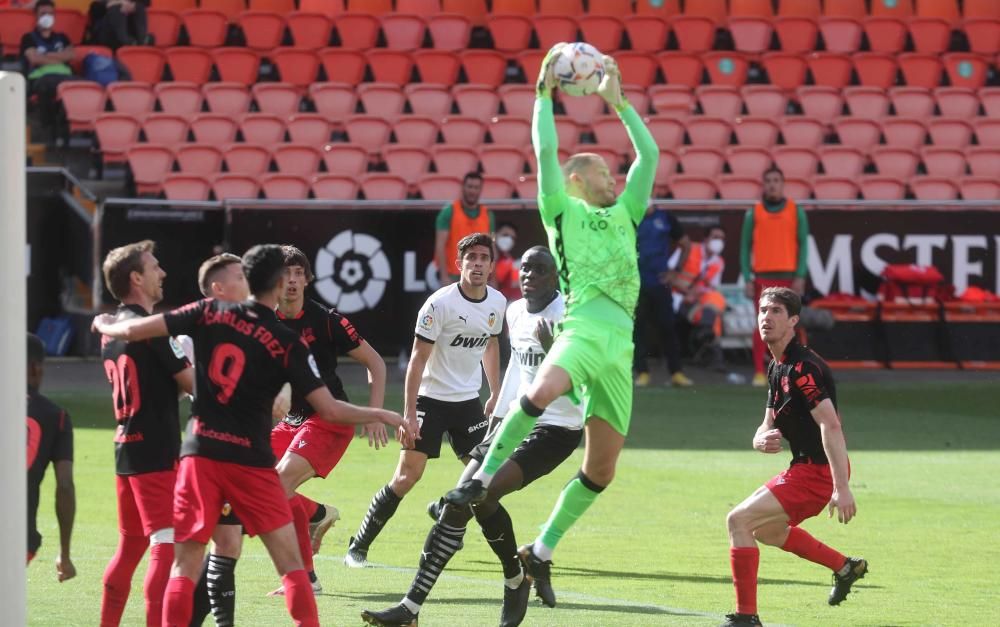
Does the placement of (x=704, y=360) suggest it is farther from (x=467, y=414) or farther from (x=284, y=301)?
(x=284, y=301)

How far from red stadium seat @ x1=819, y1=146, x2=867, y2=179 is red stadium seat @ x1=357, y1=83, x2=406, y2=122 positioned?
5767mm

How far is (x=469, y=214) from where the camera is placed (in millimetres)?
17406

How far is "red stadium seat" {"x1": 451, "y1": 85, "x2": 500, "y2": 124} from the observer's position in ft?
72.4

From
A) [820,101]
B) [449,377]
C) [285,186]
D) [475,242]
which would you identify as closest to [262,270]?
[475,242]

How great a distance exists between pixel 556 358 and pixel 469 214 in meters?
10.1

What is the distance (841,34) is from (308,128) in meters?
8.83

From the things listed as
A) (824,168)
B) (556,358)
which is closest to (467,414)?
(556,358)

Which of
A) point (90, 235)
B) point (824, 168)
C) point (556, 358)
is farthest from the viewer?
point (824, 168)

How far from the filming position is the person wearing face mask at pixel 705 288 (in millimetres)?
Result: 18703

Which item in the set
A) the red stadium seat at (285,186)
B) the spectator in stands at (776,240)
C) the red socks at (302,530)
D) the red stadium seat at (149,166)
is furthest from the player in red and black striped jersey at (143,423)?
the red stadium seat at (149,166)

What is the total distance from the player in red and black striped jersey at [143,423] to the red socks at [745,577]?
101 inches

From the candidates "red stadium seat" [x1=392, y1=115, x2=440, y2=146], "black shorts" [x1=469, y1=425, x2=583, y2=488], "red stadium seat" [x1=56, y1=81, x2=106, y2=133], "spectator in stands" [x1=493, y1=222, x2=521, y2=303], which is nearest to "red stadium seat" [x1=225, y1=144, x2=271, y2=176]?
"red stadium seat" [x1=56, y1=81, x2=106, y2=133]

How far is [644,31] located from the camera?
2447cm

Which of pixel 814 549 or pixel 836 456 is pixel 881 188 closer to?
pixel 814 549
